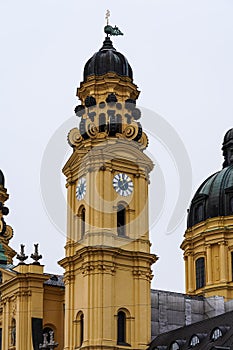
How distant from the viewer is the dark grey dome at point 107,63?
198 feet

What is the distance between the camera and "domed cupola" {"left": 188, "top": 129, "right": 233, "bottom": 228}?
70750mm

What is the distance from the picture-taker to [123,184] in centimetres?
5688

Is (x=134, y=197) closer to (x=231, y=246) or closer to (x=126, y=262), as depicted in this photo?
(x=126, y=262)

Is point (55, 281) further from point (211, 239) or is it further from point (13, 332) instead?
point (211, 239)

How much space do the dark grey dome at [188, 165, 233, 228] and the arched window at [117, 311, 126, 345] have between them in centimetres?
1851

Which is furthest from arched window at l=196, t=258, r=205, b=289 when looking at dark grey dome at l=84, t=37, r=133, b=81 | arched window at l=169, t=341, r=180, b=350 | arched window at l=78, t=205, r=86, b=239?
arched window at l=169, t=341, r=180, b=350

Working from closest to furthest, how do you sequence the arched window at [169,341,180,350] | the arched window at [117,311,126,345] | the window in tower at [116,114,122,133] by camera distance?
the arched window at [169,341,180,350]
the arched window at [117,311,126,345]
the window in tower at [116,114,122,133]

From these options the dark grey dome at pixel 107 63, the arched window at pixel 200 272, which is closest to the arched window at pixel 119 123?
the dark grey dome at pixel 107 63

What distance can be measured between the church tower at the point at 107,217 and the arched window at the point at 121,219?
0.06 m

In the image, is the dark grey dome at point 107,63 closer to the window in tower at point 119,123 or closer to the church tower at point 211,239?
the window in tower at point 119,123

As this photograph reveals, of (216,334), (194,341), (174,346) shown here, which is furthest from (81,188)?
(216,334)

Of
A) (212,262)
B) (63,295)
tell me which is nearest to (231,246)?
(212,262)

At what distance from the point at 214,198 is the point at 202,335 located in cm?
2239

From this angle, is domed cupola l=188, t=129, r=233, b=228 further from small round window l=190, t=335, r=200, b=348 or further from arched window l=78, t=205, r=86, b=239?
small round window l=190, t=335, r=200, b=348
